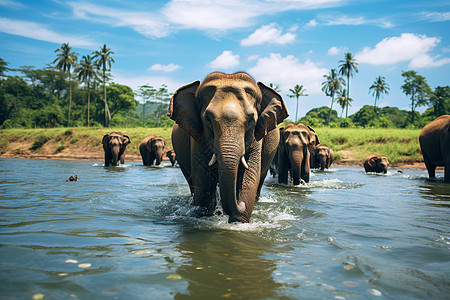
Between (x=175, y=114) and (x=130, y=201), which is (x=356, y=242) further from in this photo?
(x=130, y=201)

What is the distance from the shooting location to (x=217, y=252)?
4.18m

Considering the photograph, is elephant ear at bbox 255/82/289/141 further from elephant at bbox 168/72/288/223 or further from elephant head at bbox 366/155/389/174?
elephant head at bbox 366/155/389/174

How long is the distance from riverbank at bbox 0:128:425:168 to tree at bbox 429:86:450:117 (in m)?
29.6

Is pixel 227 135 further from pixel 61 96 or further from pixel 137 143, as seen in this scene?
pixel 61 96

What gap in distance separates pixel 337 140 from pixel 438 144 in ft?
70.6

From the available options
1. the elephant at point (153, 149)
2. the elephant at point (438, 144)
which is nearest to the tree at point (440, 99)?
the elephant at point (438, 144)

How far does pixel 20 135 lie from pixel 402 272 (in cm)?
4832

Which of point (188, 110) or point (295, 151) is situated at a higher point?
point (188, 110)

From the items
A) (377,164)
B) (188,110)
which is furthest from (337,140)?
(188,110)

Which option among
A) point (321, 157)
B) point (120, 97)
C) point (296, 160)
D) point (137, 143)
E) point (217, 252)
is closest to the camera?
point (217, 252)

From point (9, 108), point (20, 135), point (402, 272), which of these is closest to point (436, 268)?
point (402, 272)

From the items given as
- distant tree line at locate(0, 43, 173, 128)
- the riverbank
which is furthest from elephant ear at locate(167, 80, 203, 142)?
distant tree line at locate(0, 43, 173, 128)

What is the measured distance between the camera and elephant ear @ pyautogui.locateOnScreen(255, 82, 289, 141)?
5.77 metres

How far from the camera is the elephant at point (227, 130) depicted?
4988 mm
